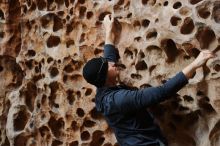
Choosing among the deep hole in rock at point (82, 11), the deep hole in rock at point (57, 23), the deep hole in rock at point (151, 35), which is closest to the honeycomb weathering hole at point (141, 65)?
the deep hole in rock at point (151, 35)

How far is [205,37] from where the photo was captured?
204cm

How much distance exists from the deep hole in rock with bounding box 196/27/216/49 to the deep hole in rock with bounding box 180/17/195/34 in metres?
0.05

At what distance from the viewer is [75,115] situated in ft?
8.08

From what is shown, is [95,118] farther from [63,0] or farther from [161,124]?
[63,0]

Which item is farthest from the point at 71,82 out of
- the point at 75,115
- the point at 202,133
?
the point at 202,133

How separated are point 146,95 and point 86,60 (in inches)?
25.1

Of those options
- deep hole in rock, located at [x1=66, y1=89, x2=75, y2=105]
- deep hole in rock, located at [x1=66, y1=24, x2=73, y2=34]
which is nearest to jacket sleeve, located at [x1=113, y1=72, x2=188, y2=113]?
deep hole in rock, located at [x1=66, y1=89, x2=75, y2=105]

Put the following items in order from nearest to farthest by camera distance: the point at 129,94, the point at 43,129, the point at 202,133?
the point at 129,94, the point at 202,133, the point at 43,129

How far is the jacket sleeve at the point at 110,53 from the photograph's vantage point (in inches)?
85.4

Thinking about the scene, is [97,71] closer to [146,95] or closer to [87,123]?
[146,95]

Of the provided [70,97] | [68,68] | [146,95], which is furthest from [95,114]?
[146,95]

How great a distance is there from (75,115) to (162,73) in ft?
1.81

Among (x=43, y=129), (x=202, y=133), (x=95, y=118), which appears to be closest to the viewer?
(x=202, y=133)

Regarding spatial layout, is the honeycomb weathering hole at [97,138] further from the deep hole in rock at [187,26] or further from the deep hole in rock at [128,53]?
the deep hole in rock at [187,26]
